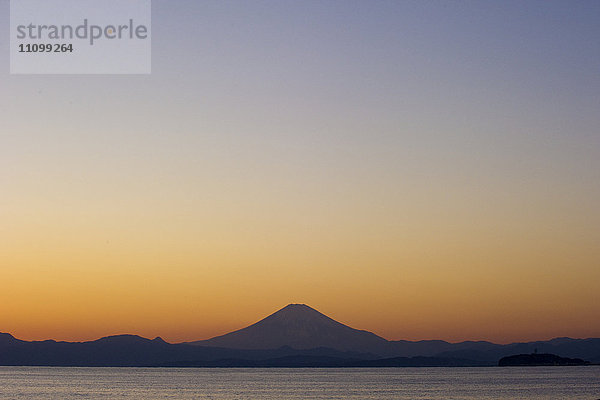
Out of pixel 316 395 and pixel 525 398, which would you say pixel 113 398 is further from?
pixel 525 398

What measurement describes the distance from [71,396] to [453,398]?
71.0m

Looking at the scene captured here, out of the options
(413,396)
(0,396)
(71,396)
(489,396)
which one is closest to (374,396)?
(413,396)

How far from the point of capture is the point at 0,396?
144m

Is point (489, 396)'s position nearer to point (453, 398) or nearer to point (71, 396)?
point (453, 398)

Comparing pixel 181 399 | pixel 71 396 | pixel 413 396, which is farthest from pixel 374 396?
pixel 71 396

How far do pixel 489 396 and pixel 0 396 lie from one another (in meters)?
89.7

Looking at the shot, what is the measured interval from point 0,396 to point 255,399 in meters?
47.7

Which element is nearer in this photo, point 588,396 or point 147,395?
point 588,396

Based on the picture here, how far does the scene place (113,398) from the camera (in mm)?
142250

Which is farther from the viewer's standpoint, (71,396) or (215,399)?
(71,396)

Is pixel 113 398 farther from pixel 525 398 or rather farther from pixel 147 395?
pixel 525 398

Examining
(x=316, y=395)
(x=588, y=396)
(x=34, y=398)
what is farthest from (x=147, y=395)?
(x=588, y=396)

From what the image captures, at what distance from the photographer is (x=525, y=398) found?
138750 millimetres

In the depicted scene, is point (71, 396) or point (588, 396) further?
point (71, 396)
